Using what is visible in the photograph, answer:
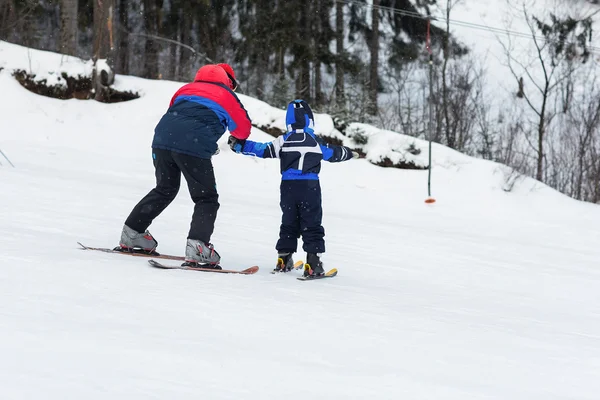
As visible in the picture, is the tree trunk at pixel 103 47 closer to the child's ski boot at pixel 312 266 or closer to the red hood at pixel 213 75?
the red hood at pixel 213 75

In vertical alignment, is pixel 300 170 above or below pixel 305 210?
above

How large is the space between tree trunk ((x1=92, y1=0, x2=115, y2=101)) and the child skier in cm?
1176

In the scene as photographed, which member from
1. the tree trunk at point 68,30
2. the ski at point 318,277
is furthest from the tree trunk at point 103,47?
the ski at point 318,277

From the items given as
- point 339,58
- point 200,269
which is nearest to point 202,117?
point 200,269

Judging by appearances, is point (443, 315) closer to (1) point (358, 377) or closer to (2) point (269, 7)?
(1) point (358, 377)

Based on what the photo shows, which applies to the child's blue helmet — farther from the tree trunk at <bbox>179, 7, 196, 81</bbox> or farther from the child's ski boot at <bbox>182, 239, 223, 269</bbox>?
the tree trunk at <bbox>179, 7, 196, 81</bbox>

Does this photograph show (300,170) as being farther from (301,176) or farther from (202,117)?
(202,117)

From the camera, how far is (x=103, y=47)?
658 inches

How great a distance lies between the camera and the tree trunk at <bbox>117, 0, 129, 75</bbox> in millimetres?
24391

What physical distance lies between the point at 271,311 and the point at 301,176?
2082 millimetres

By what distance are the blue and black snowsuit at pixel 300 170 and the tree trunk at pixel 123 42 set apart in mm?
19530

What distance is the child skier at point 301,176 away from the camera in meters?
5.70

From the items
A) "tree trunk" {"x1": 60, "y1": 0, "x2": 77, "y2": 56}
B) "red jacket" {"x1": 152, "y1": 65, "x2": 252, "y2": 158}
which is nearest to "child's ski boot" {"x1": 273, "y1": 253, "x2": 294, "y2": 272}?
"red jacket" {"x1": 152, "y1": 65, "x2": 252, "y2": 158}

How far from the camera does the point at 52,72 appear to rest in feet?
52.7
